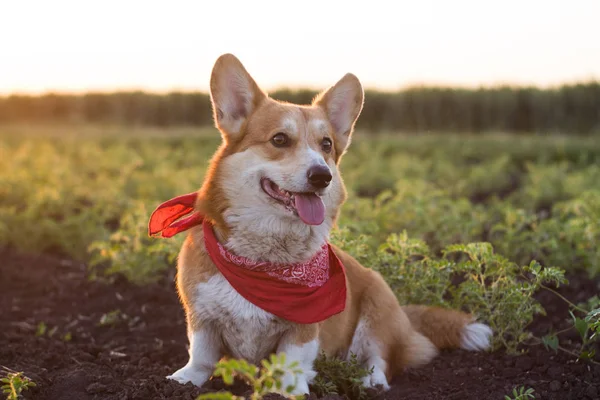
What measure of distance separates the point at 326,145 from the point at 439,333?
1587 mm

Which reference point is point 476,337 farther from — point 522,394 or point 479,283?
point 522,394

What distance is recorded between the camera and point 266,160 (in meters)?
3.86

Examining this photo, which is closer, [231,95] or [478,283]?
[231,95]

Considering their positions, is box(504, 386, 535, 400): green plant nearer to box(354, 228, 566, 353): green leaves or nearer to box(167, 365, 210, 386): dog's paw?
box(354, 228, 566, 353): green leaves

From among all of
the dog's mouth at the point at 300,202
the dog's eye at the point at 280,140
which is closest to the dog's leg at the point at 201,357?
the dog's mouth at the point at 300,202

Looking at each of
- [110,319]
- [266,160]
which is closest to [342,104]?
[266,160]

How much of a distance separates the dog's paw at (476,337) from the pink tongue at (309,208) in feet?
4.97

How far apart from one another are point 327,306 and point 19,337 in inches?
96.0

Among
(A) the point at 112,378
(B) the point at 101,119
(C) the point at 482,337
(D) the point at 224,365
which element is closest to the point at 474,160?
(C) the point at 482,337

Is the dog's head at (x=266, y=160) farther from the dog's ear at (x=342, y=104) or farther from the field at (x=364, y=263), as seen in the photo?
the field at (x=364, y=263)

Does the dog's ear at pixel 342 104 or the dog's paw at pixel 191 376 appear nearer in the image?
the dog's paw at pixel 191 376

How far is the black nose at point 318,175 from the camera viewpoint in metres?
3.65

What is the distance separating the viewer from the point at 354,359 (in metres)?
4.15

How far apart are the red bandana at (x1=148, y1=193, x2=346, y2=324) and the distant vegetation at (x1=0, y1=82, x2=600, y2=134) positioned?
24.1m
